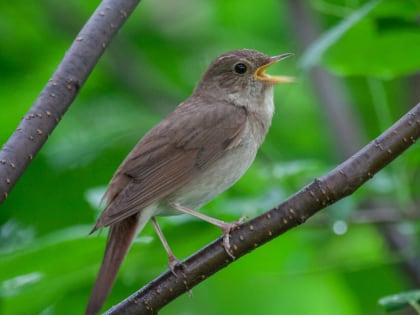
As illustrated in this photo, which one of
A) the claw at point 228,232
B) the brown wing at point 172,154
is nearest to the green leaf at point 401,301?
the claw at point 228,232

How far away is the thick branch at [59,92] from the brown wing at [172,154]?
586 millimetres

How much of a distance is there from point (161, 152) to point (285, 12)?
349 cm

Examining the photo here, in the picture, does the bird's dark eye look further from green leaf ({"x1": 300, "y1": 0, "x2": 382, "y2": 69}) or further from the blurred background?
green leaf ({"x1": 300, "y1": 0, "x2": 382, "y2": 69})

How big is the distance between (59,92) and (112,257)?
0.81 meters

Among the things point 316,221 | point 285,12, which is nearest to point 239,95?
point 316,221

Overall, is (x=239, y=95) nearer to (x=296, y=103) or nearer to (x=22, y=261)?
(x=22, y=261)

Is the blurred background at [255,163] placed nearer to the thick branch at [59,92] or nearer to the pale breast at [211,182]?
the pale breast at [211,182]

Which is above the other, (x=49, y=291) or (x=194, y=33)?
(x=194, y=33)

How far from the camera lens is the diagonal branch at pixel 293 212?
4.13 metres

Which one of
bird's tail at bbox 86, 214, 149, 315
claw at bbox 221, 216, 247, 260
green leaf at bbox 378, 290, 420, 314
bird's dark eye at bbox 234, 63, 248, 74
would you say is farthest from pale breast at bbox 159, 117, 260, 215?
green leaf at bbox 378, 290, 420, 314

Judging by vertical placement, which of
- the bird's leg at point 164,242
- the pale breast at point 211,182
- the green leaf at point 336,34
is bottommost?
the bird's leg at point 164,242

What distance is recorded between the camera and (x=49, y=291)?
536 cm

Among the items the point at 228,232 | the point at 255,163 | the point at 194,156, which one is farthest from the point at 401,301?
the point at 255,163

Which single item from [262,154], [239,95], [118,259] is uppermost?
[262,154]
